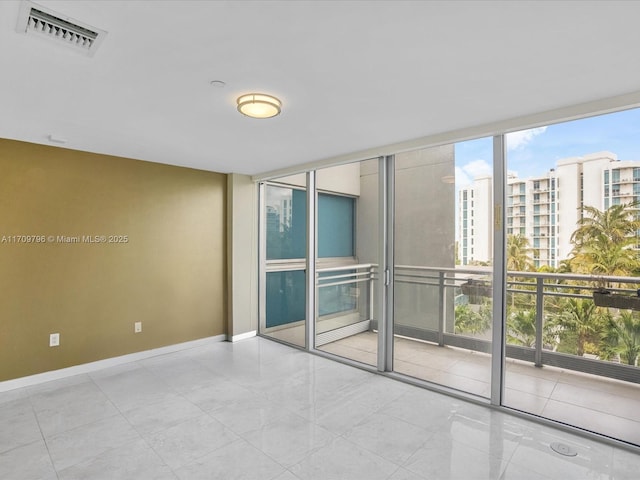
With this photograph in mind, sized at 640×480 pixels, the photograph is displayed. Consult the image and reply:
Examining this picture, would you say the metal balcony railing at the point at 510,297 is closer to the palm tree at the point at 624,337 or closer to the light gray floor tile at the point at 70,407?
the palm tree at the point at 624,337

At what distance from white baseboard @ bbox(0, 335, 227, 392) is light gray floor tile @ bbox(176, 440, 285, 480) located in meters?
2.33

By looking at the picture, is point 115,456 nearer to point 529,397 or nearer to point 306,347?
point 306,347

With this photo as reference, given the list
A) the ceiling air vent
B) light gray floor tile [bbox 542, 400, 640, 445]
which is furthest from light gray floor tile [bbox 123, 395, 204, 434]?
light gray floor tile [bbox 542, 400, 640, 445]

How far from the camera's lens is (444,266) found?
339 cm

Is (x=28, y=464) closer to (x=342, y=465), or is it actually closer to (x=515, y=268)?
(x=342, y=465)

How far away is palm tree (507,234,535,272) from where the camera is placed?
2.96 m

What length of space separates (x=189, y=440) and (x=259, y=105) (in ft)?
8.11

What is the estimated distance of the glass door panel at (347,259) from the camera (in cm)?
404

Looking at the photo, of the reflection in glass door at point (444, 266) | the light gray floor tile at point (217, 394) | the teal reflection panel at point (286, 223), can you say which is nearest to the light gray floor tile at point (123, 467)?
the light gray floor tile at point (217, 394)

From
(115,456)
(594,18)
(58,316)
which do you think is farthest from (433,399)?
(58,316)

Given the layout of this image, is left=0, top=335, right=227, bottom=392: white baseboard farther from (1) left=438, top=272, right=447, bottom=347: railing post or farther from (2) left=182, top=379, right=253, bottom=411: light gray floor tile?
(1) left=438, top=272, right=447, bottom=347: railing post

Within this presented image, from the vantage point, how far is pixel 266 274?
5359mm

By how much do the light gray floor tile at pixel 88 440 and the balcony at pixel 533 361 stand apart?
2.58m

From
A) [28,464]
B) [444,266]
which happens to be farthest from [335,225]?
[28,464]
